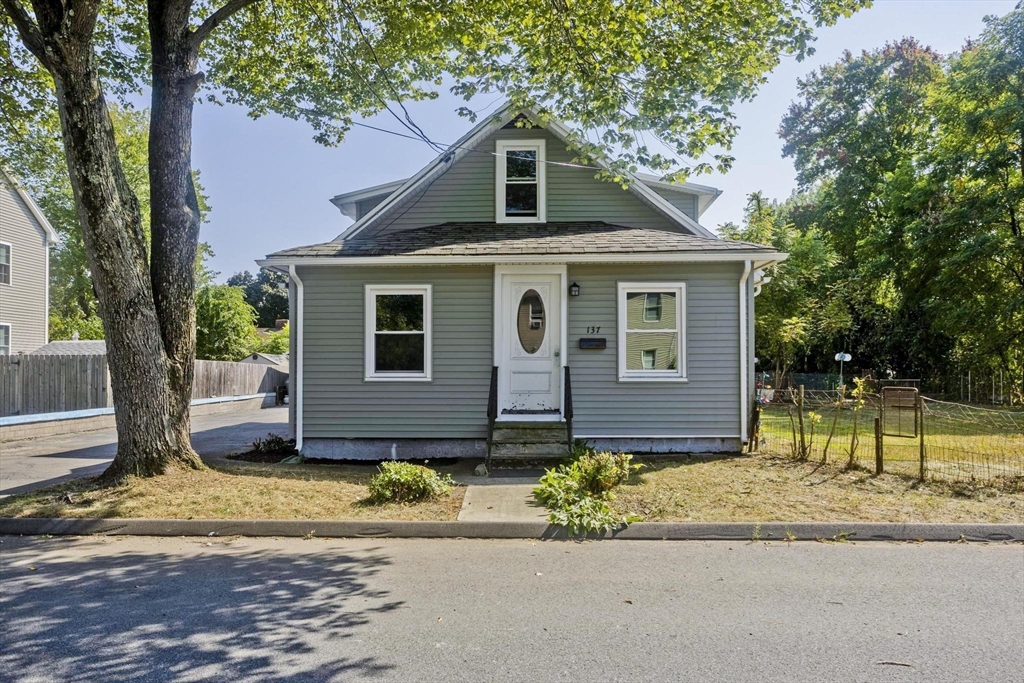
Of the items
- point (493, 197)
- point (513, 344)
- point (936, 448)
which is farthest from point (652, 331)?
point (936, 448)

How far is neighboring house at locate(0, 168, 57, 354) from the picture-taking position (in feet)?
66.1

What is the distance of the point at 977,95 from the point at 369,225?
21.2m

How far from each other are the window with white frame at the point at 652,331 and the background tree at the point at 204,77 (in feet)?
6.97

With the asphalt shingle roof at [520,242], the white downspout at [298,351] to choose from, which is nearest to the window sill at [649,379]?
the asphalt shingle roof at [520,242]

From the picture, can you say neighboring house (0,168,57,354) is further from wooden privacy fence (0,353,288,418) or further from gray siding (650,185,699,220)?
gray siding (650,185,699,220)

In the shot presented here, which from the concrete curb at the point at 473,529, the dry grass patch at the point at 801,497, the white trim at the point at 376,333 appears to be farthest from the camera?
the white trim at the point at 376,333

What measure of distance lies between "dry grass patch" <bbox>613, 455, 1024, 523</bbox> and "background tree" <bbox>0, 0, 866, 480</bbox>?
14.3 ft

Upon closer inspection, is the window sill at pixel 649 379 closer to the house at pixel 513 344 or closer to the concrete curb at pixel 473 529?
the house at pixel 513 344

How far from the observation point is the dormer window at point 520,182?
11.3 metres

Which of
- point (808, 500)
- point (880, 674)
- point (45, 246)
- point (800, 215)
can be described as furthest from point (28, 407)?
point (800, 215)

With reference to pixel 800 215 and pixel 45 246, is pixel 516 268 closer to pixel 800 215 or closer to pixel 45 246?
pixel 45 246

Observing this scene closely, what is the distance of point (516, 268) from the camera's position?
10.1 meters

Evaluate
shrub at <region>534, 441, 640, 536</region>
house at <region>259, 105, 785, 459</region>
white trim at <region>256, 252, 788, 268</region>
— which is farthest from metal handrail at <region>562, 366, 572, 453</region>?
white trim at <region>256, 252, 788, 268</region>

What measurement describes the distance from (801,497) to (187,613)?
246 inches
